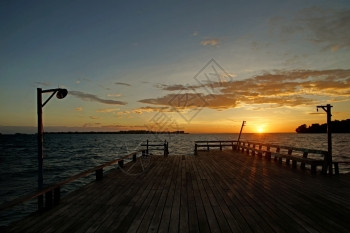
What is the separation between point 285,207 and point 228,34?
10886mm

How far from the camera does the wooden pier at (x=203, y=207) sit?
4617mm

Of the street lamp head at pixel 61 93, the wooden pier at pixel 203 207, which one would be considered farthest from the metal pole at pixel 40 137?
the wooden pier at pixel 203 207

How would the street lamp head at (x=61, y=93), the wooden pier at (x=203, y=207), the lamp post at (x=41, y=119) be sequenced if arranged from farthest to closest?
the street lamp head at (x=61, y=93), the lamp post at (x=41, y=119), the wooden pier at (x=203, y=207)

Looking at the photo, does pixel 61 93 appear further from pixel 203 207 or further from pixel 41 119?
pixel 203 207

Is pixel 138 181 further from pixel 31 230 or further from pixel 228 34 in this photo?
pixel 228 34

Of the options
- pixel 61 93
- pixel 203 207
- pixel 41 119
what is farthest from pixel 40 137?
pixel 203 207

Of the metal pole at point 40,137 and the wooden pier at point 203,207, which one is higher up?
the metal pole at point 40,137

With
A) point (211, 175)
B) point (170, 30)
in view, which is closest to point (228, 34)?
point (170, 30)

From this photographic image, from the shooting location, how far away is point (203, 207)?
5824 mm

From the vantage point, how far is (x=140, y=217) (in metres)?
5.16

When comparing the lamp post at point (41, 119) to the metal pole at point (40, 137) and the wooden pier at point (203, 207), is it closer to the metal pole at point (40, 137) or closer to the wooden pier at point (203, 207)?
the metal pole at point (40, 137)

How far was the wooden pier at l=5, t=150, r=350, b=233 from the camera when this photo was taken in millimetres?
4617

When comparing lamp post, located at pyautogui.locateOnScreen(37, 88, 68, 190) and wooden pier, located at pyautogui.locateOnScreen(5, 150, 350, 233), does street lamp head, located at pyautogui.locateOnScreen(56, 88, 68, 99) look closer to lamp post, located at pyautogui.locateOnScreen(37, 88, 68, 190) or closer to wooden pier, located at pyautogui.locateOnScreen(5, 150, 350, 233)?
lamp post, located at pyautogui.locateOnScreen(37, 88, 68, 190)

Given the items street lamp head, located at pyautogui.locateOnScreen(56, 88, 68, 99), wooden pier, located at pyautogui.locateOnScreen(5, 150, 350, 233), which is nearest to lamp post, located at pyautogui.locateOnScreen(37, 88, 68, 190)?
street lamp head, located at pyautogui.locateOnScreen(56, 88, 68, 99)
